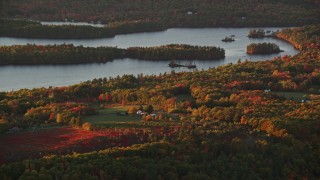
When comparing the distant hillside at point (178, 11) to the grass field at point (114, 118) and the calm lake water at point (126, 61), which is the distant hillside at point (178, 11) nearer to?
the calm lake water at point (126, 61)

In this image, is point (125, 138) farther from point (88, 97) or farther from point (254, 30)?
point (254, 30)

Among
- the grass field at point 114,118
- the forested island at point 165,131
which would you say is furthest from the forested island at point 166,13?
the grass field at point 114,118

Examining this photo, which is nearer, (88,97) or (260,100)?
(260,100)

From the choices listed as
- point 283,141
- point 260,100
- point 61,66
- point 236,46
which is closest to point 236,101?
point 260,100

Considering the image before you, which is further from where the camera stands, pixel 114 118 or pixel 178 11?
pixel 178 11

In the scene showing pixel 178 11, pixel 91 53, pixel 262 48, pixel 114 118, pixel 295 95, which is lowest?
pixel 295 95

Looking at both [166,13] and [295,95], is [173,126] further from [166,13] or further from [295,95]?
[166,13]

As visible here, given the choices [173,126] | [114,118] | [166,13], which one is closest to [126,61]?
[166,13]
